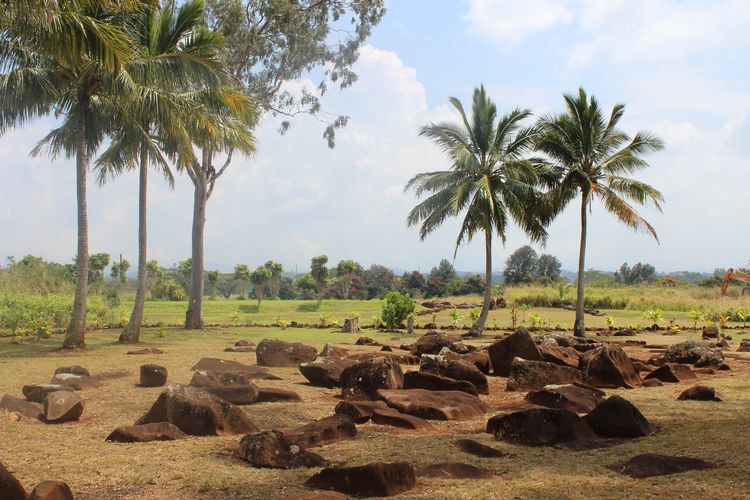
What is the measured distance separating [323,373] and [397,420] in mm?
3214

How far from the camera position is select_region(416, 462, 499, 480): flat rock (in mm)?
5270

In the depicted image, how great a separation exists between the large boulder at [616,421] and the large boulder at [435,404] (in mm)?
1649

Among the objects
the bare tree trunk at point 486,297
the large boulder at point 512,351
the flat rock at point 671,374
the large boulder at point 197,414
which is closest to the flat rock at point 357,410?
the large boulder at point 197,414

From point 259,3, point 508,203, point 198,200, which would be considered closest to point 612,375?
point 508,203

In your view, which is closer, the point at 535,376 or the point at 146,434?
the point at 146,434

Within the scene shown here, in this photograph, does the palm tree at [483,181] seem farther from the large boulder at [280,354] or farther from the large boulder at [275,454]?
the large boulder at [275,454]

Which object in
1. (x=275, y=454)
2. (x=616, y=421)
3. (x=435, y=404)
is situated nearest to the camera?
(x=275, y=454)

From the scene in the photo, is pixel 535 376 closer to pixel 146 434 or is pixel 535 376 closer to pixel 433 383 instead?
pixel 433 383

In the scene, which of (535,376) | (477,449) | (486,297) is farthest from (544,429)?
(486,297)

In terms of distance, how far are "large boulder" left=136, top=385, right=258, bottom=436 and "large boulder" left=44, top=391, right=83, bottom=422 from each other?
965 mm

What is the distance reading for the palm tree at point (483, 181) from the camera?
76.1ft

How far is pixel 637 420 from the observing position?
697 cm

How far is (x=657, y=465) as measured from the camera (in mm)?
5402

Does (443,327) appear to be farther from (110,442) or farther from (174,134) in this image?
(110,442)
